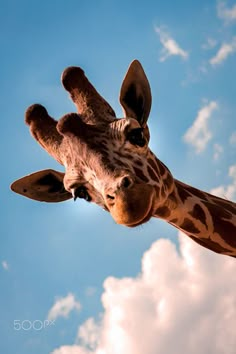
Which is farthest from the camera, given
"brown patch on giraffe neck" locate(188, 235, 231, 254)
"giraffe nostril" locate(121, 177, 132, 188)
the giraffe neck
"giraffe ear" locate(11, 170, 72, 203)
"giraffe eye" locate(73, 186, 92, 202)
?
"giraffe ear" locate(11, 170, 72, 203)

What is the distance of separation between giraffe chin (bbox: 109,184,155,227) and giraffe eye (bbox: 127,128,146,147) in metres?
0.70

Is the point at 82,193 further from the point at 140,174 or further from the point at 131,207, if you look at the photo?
the point at 131,207

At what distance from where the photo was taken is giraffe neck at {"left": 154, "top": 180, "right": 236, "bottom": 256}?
4.76 m

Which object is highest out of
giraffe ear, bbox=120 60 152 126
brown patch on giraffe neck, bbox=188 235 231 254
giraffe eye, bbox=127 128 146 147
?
giraffe ear, bbox=120 60 152 126

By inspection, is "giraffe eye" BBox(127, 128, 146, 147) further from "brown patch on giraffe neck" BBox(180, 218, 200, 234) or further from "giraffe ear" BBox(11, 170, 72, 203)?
"giraffe ear" BBox(11, 170, 72, 203)

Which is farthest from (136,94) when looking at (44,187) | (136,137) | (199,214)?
(44,187)

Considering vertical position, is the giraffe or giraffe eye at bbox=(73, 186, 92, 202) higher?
the giraffe

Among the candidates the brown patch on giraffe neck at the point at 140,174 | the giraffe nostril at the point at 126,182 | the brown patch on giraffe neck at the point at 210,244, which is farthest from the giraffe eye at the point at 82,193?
the brown patch on giraffe neck at the point at 210,244

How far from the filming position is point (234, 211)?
523 centimetres

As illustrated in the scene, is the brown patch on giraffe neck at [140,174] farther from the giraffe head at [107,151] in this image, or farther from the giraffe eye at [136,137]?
the giraffe eye at [136,137]

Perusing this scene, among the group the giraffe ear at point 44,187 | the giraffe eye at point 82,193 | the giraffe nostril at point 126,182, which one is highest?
the giraffe ear at point 44,187

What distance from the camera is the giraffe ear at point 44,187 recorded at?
5.42 meters

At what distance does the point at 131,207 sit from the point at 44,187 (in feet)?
6.86

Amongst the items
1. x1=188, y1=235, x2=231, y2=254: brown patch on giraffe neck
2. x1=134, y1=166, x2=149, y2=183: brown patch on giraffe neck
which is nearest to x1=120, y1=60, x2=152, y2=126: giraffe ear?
x1=134, y1=166, x2=149, y2=183: brown patch on giraffe neck
